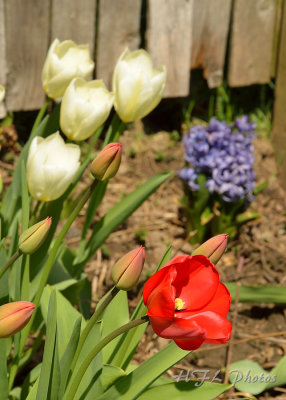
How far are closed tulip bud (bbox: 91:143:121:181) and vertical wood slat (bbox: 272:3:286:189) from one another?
1837mm

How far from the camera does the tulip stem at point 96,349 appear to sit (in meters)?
0.84

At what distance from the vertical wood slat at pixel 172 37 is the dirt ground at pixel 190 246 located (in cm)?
32

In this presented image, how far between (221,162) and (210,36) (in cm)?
85

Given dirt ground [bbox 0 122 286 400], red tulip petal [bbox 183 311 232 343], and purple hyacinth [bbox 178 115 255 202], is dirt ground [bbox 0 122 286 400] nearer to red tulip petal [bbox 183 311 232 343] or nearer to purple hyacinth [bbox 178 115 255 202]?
purple hyacinth [bbox 178 115 255 202]

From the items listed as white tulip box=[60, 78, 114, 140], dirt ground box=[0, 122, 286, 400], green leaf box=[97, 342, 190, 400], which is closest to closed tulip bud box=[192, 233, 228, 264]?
green leaf box=[97, 342, 190, 400]

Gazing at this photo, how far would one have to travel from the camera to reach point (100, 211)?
2418 millimetres

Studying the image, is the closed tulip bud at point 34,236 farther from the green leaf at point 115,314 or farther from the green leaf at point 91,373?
the green leaf at point 115,314

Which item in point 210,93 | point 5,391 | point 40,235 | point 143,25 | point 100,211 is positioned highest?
point 40,235

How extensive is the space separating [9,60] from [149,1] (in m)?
0.62

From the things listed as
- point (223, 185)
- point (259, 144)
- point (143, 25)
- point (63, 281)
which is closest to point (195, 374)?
point (63, 281)

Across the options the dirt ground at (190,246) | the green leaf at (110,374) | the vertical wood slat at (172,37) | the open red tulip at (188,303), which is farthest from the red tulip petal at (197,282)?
the vertical wood slat at (172,37)

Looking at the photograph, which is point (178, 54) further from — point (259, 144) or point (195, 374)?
point (195, 374)

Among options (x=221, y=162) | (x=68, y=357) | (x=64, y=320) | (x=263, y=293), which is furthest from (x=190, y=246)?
(x=68, y=357)

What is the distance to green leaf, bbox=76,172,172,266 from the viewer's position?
150 centimetres
